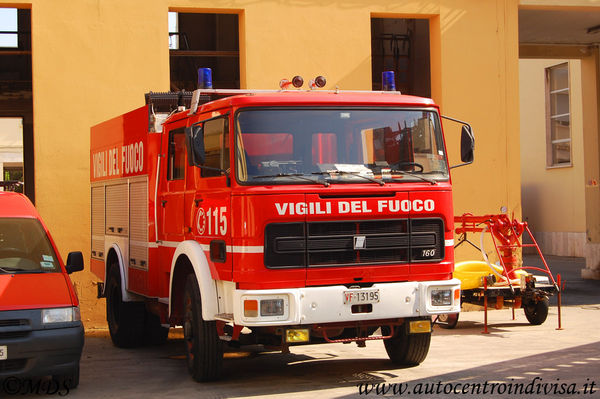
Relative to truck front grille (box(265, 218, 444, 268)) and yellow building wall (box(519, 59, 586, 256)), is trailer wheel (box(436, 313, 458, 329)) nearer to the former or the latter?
truck front grille (box(265, 218, 444, 268))

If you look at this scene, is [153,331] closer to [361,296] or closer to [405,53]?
[361,296]

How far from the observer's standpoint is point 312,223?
25.7ft

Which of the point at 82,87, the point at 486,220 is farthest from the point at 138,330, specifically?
the point at 486,220

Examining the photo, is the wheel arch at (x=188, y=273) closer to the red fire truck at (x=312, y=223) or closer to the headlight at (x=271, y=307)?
the red fire truck at (x=312, y=223)

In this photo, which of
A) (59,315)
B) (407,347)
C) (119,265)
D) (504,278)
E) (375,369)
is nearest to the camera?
(59,315)

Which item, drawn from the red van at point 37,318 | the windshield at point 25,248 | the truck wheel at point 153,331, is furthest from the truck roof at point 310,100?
the truck wheel at point 153,331

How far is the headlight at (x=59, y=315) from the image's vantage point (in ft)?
25.1

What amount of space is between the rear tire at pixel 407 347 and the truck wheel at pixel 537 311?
3930 mm

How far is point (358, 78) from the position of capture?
45.4 feet

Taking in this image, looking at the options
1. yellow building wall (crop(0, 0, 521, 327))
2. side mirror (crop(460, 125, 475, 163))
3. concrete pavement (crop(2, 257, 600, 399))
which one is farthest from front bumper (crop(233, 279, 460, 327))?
yellow building wall (crop(0, 0, 521, 327))

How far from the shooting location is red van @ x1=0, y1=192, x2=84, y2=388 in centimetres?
749

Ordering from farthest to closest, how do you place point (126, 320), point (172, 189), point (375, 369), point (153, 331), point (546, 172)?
point (546, 172) < point (153, 331) < point (126, 320) < point (172, 189) < point (375, 369)

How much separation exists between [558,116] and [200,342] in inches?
943

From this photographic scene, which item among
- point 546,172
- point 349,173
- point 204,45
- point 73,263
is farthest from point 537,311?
point 546,172
